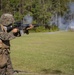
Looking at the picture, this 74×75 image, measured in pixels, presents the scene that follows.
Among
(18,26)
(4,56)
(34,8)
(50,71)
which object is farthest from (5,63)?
(34,8)

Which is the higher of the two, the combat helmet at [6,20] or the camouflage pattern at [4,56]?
the combat helmet at [6,20]

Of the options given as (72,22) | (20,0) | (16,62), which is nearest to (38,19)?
(20,0)

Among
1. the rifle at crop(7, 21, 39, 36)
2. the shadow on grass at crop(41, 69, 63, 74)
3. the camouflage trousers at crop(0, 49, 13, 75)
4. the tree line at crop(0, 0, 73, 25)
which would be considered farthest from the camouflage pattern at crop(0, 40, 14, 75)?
the tree line at crop(0, 0, 73, 25)

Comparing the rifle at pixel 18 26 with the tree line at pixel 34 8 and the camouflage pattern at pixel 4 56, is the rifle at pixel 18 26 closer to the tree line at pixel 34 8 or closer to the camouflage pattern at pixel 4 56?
the camouflage pattern at pixel 4 56

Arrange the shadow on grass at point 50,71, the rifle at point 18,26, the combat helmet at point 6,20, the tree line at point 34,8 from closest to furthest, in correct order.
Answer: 1. the rifle at point 18,26
2. the combat helmet at point 6,20
3. the shadow on grass at point 50,71
4. the tree line at point 34,8

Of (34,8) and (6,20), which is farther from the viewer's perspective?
(34,8)

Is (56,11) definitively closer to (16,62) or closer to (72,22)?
(72,22)

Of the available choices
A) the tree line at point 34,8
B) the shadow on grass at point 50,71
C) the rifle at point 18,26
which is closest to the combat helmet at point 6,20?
the rifle at point 18,26

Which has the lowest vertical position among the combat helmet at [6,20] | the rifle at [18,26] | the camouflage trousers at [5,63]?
the camouflage trousers at [5,63]

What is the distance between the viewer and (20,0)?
4741 cm

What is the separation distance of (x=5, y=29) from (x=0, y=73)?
2.74 feet

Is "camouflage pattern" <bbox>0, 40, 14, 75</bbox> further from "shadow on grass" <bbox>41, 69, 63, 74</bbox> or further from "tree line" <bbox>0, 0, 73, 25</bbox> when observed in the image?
"tree line" <bbox>0, 0, 73, 25</bbox>

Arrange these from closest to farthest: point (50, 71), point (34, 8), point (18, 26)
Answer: point (18, 26) → point (50, 71) → point (34, 8)

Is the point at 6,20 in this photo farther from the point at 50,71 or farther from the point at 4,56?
the point at 50,71
